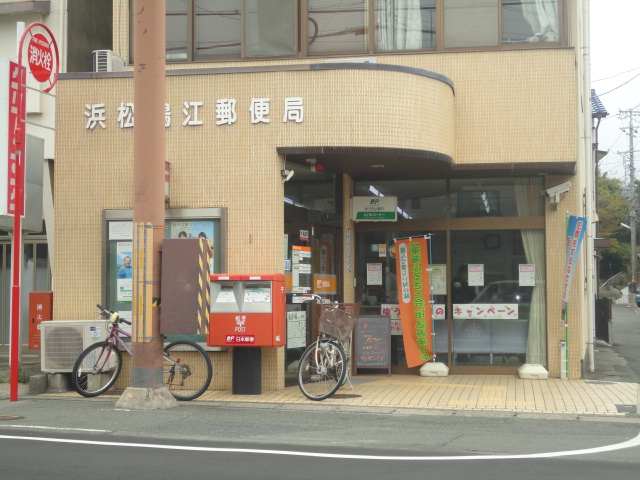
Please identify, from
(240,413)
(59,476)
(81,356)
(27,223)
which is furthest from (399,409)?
(27,223)

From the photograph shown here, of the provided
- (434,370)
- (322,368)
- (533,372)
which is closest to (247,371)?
(322,368)

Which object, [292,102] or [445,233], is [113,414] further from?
[445,233]

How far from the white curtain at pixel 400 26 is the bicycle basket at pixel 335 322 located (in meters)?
4.64

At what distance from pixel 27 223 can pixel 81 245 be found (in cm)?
104

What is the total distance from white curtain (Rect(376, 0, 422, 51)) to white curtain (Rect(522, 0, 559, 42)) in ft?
5.62

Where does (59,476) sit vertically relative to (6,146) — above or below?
below

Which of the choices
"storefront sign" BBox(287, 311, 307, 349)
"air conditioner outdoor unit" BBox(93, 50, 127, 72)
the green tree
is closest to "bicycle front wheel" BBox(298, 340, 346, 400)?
"storefront sign" BBox(287, 311, 307, 349)

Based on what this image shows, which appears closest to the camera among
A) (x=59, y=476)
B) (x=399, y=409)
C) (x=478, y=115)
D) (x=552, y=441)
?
(x=59, y=476)

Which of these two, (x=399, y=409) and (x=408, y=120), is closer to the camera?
(x=399, y=409)

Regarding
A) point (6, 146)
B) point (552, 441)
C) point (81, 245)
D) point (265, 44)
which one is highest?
point (265, 44)

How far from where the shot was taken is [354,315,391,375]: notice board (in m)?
14.2

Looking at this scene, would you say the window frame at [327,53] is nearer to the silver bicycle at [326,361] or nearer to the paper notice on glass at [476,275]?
the paper notice on glass at [476,275]

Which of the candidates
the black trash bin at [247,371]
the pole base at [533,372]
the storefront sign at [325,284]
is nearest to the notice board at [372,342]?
the storefront sign at [325,284]

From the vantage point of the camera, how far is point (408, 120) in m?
12.5
